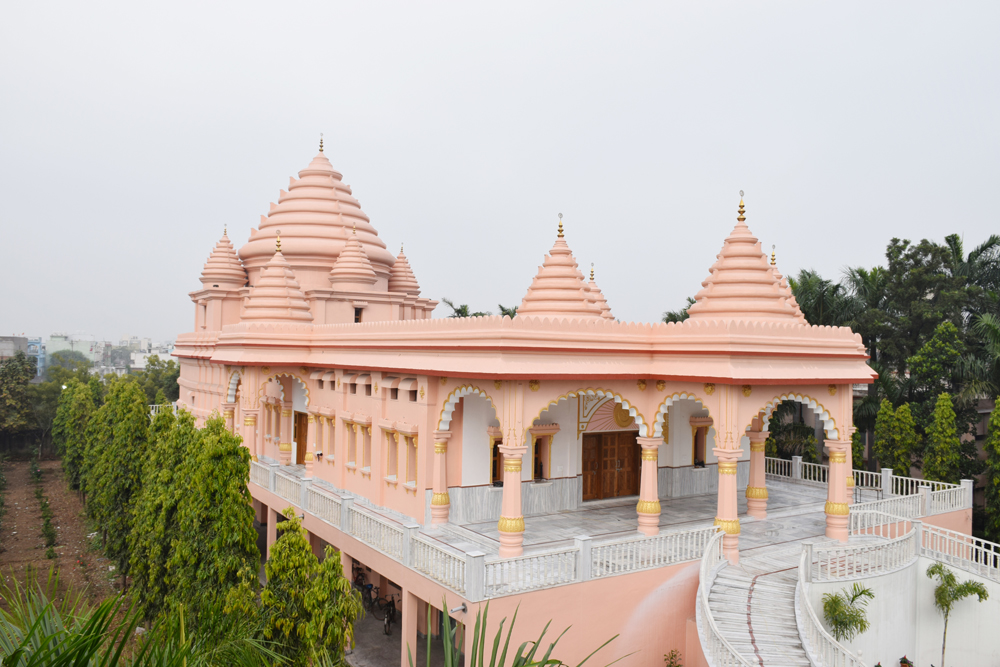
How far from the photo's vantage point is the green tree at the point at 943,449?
21.0 meters

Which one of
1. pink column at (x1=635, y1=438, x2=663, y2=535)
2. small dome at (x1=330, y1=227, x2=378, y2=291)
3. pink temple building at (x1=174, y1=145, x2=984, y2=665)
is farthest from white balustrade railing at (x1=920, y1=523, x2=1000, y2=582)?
small dome at (x1=330, y1=227, x2=378, y2=291)

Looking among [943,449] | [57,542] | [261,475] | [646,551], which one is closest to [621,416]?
[646,551]

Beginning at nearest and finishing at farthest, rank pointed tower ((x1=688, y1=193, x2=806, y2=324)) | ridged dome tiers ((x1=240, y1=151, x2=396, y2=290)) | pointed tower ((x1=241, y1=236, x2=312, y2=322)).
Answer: pointed tower ((x1=688, y1=193, x2=806, y2=324))
pointed tower ((x1=241, y1=236, x2=312, y2=322))
ridged dome tiers ((x1=240, y1=151, x2=396, y2=290))

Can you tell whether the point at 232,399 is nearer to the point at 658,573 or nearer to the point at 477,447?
the point at 477,447

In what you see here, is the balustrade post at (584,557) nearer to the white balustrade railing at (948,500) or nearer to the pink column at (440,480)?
the pink column at (440,480)

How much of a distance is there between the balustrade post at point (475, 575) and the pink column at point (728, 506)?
16.4 feet

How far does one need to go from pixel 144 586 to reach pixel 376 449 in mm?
5567

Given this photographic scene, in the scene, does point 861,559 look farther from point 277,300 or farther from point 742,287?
point 277,300

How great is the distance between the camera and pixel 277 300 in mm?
22125

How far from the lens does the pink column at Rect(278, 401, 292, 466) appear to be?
2336 centimetres

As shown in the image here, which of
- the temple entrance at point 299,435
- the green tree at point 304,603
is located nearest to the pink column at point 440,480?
the green tree at point 304,603

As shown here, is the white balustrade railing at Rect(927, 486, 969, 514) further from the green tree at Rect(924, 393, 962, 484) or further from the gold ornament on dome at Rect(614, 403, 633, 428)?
the gold ornament on dome at Rect(614, 403, 633, 428)

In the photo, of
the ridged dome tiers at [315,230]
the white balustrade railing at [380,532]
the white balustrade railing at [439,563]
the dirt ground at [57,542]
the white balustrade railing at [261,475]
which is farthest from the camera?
the ridged dome tiers at [315,230]

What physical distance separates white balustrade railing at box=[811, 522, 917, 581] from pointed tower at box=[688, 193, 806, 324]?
458 centimetres
